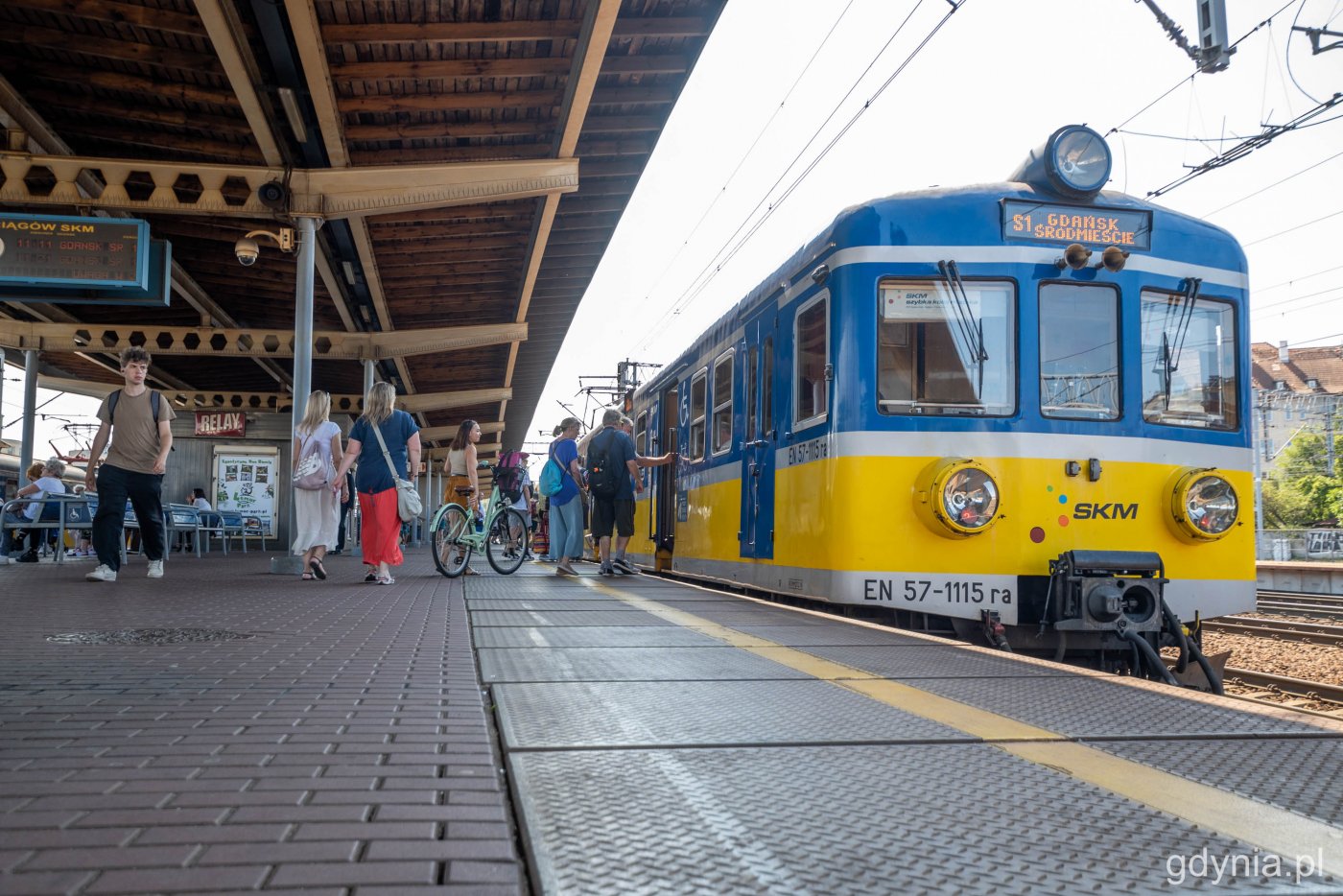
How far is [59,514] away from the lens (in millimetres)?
11188

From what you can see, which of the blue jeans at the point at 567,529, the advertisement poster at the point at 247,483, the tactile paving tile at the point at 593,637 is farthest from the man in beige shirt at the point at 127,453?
the advertisement poster at the point at 247,483

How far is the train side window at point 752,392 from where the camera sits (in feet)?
26.8

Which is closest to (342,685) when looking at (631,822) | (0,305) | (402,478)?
(631,822)

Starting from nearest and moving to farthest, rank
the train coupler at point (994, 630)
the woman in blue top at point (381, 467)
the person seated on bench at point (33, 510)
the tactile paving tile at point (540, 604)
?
the train coupler at point (994, 630) → the tactile paving tile at point (540, 604) → the woman in blue top at point (381, 467) → the person seated on bench at point (33, 510)

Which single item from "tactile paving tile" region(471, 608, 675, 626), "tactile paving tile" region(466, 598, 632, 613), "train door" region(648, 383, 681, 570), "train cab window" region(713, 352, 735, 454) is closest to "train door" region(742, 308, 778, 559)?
"train cab window" region(713, 352, 735, 454)

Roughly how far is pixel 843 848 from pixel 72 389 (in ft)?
81.5

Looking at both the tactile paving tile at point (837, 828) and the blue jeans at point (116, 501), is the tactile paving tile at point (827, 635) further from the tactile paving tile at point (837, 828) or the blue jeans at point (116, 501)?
the blue jeans at point (116, 501)

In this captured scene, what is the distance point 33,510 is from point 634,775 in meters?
12.6

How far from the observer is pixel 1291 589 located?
22.2 meters

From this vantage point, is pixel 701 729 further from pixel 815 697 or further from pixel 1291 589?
pixel 1291 589

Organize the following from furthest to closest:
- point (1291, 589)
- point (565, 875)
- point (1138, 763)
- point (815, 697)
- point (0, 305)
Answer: point (1291, 589) → point (0, 305) → point (815, 697) → point (1138, 763) → point (565, 875)

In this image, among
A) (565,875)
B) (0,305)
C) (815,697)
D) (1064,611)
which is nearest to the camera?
(565,875)

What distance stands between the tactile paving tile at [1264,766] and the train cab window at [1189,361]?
11.7 feet

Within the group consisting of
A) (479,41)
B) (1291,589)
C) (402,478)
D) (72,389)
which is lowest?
(1291,589)
